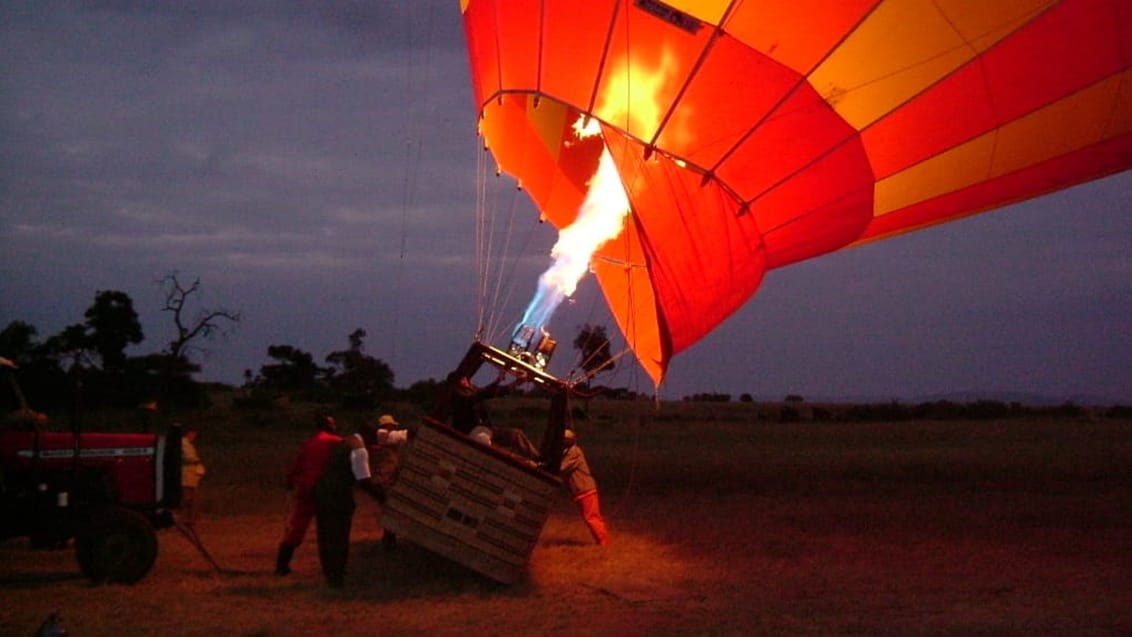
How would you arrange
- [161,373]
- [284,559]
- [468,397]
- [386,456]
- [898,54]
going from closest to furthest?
[898,54], [284,559], [468,397], [386,456], [161,373]

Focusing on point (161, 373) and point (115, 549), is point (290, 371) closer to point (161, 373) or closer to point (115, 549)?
point (161, 373)

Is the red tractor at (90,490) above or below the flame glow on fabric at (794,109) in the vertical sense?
below

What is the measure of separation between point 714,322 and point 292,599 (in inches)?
177

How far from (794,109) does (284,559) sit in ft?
15.6

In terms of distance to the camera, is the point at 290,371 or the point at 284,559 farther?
the point at 290,371

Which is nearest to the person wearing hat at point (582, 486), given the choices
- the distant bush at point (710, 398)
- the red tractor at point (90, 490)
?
the red tractor at point (90, 490)

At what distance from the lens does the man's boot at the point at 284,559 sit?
8.48m

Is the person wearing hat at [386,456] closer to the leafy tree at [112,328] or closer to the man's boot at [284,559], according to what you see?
the man's boot at [284,559]

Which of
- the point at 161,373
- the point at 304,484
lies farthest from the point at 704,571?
the point at 161,373

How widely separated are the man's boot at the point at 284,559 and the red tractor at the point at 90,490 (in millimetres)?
821

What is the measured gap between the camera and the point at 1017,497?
1435 cm

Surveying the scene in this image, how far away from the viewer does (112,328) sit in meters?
41.8

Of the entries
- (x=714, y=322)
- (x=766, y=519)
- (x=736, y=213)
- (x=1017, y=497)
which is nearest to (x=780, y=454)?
(x=1017, y=497)

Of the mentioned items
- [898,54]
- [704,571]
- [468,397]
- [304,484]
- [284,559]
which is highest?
[898,54]
